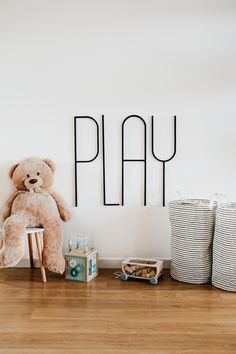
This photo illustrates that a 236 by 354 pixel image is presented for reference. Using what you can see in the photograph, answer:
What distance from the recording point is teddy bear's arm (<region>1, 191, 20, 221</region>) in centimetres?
257

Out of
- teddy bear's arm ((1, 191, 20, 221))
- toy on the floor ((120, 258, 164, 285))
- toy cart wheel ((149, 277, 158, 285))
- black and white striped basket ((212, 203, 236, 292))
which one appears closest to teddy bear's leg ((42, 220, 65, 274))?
teddy bear's arm ((1, 191, 20, 221))

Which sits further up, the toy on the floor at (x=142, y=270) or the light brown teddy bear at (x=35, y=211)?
the light brown teddy bear at (x=35, y=211)

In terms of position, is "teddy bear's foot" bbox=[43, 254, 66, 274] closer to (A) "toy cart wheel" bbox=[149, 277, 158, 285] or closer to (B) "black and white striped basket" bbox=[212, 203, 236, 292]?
(A) "toy cart wheel" bbox=[149, 277, 158, 285]

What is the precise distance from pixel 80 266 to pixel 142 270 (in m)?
0.43

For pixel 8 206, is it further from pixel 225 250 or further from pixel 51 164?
pixel 225 250

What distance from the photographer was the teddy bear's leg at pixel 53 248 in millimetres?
2422

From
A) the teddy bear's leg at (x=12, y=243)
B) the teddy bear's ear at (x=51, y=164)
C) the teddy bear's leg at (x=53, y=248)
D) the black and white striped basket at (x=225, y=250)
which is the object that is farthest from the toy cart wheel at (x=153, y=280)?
the teddy bear's ear at (x=51, y=164)

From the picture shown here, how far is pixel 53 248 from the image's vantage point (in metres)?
2.45

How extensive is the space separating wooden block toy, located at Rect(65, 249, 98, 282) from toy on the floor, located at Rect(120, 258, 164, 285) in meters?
0.23

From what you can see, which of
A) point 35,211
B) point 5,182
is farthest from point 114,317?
point 5,182

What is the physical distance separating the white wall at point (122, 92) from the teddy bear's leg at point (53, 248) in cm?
29

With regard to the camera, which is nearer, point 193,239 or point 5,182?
point 193,239

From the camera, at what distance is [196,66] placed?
267 cm

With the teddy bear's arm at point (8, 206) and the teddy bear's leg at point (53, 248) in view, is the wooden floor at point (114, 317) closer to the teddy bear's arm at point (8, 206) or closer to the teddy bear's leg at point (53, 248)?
the teddy bear's leg at point (53, 248)
